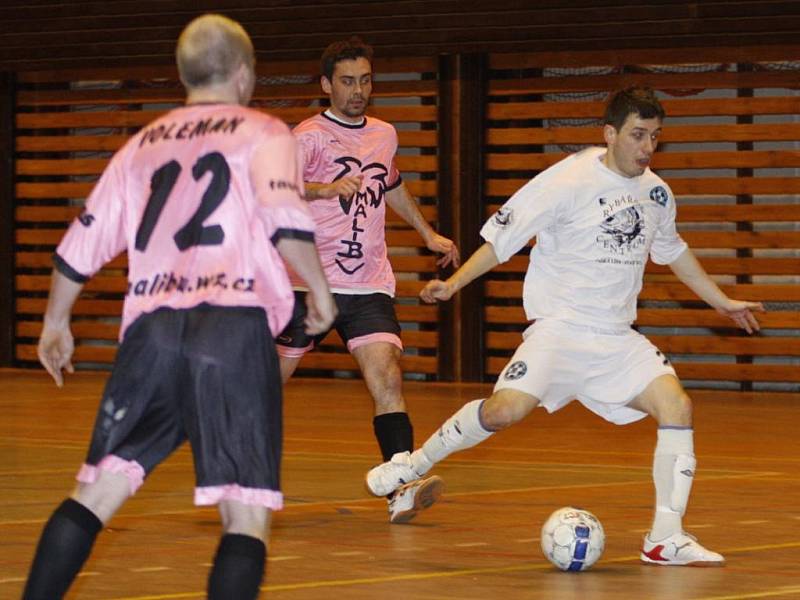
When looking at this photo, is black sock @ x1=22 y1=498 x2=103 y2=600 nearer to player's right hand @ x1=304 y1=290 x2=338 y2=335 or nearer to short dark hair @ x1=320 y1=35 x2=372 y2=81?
player's right hand @ x1=304 y1=290 x2=338 y2=335

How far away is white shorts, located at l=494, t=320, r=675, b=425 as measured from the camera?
651 cm

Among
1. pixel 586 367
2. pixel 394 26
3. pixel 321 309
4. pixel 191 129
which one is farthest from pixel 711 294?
pixel 394 26

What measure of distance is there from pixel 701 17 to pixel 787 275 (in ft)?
7.38

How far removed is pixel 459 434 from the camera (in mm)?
6730

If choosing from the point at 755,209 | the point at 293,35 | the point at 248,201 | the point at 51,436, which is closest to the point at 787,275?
the point at 755,209

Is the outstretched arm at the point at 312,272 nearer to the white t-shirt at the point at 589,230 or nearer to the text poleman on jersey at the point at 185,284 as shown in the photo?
the text poleman on jersey at the point at 185,284

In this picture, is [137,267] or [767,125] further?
[767,125]

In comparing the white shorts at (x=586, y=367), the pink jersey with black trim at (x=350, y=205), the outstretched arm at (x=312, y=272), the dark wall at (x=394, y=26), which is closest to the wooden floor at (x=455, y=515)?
the white shorts at (x=586, y=367)

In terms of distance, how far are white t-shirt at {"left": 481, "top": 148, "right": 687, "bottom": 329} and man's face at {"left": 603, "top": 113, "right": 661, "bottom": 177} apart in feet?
0.26

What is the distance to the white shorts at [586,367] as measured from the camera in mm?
6508

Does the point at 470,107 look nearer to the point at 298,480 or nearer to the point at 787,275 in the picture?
the point at 787,275

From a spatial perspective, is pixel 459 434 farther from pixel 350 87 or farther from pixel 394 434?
pixel 350 87

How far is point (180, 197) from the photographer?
412 centimetres

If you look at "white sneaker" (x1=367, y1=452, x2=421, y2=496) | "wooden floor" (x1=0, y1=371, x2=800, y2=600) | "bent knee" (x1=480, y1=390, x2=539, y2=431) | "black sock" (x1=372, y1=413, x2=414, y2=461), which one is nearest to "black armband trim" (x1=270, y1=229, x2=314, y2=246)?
"wooden floor" (x1=0, y1=371, x2=800, y2=600)
